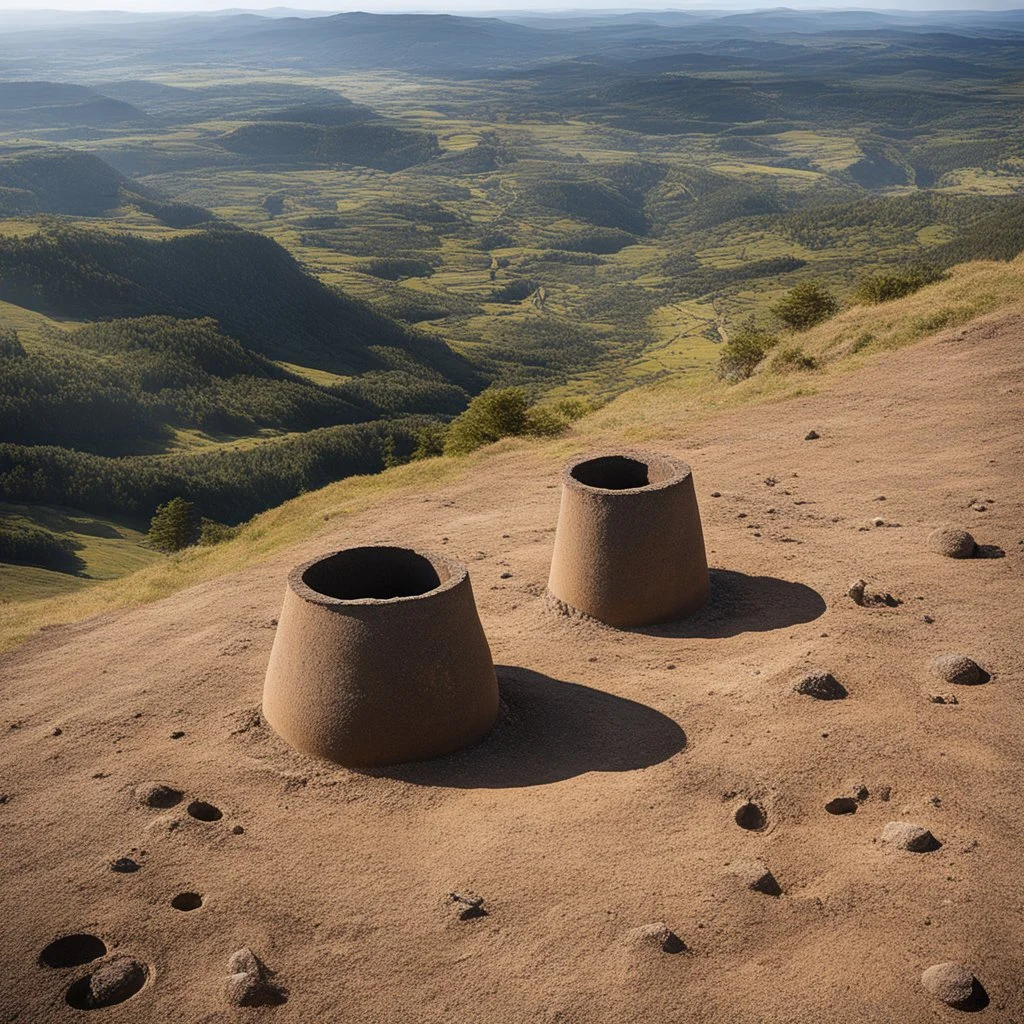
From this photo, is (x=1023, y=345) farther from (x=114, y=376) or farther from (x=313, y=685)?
(x=114, y=376)

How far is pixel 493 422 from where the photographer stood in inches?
1266

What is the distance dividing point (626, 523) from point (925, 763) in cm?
510

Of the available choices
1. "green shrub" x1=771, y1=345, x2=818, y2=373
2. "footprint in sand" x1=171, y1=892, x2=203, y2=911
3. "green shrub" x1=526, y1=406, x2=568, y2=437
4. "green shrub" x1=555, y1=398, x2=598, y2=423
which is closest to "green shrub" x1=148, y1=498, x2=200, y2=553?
"green shrub" x1=555, y1=398, x2=598, y2=423

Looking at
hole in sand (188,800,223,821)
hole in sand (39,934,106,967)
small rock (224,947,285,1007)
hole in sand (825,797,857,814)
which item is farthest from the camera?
hole in sand (188,800,223,821)

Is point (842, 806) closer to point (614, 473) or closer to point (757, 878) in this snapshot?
point (757, 878)

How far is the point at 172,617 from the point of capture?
18672 millimetres

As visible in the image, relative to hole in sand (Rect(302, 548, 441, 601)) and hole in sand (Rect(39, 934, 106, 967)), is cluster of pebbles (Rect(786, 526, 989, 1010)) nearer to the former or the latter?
hole in sand (Rect(302, 548, 441, 601))

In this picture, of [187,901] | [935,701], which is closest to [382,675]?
[187,901]

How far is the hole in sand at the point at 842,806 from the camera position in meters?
9.43

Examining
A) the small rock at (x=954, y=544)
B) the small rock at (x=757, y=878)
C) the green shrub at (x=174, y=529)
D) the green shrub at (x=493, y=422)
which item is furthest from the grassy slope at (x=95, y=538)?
the small rock at (x=757, y=878)

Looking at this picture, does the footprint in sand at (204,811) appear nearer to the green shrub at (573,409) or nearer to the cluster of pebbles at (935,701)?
the cluster of pebbles at (935,701)

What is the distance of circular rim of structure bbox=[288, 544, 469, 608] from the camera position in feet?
34.4

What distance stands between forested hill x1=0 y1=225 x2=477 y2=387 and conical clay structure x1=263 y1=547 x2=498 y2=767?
470 ft

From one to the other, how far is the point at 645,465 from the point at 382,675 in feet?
21.0
